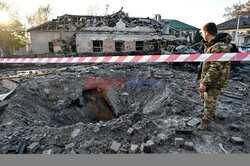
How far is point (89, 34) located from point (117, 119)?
544 inches

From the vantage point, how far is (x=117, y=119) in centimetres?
334

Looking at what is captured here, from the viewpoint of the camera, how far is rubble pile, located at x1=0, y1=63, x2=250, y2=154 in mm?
2475

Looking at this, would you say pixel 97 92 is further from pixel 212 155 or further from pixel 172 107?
pixel 212 155

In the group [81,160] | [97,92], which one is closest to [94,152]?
[81,160]

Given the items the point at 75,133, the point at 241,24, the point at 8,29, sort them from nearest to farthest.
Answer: the point at 75,133, the point at 8,29, the point at 241,24

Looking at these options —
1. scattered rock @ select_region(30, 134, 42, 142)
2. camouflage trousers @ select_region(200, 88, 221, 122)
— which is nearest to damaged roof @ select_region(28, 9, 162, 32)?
scattered rock @ select_region(30, 134, 42, 142)

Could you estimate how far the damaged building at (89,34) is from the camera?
15539 mm

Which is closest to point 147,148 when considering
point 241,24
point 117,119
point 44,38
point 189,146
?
point 189,146

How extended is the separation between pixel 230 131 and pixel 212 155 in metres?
0.95

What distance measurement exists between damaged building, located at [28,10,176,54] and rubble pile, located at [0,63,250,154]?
9.90 meters

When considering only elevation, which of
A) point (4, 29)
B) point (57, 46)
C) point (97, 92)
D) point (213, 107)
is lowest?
point (97, 92)

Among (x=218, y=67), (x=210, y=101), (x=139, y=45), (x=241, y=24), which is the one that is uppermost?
(x=241, y=24)

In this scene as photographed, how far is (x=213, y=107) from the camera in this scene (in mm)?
2754

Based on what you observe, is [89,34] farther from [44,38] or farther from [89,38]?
[44,38]
